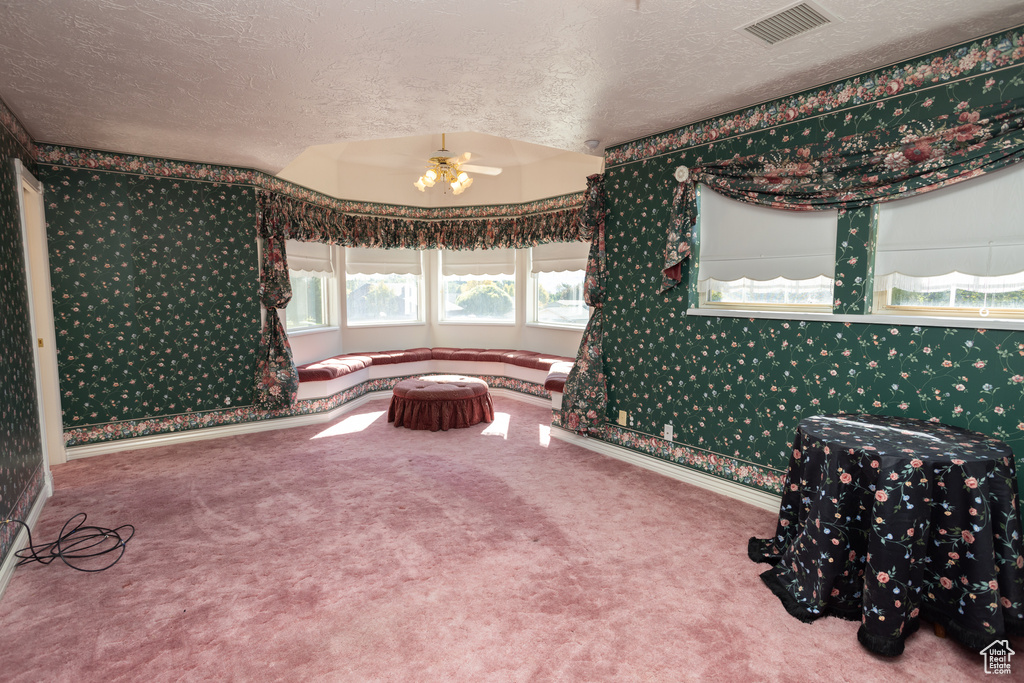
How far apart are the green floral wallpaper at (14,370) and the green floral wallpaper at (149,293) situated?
29.9 inches

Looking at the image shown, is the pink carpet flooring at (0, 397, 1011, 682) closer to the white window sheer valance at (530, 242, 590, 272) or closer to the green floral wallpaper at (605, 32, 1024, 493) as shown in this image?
the green floral wallpaper at (605, 32, 1024, 493)

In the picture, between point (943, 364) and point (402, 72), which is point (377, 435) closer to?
point (402, 72)

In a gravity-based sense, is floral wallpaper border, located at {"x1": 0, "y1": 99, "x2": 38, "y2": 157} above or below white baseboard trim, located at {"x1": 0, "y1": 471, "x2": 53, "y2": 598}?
above

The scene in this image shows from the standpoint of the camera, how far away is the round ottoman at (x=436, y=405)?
526 centimetres

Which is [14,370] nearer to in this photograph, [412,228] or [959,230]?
[412,228]

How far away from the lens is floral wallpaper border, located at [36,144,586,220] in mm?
4293


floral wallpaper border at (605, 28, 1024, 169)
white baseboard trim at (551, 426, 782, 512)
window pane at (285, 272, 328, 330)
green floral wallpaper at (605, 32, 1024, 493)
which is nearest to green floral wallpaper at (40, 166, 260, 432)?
window pane at (285, 272, 328, 330)

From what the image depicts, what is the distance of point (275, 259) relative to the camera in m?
5.23

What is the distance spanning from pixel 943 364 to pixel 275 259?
17.9ft

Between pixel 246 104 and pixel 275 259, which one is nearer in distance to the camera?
pixel 246 104

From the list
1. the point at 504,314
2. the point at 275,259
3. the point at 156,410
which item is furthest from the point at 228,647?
the point at 504,314

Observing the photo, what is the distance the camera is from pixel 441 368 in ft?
23.9

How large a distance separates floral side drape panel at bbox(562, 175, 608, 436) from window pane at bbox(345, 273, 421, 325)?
3.63 metres

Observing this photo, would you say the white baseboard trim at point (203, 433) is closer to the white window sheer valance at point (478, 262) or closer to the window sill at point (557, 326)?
the window sill at point (557, 326)
